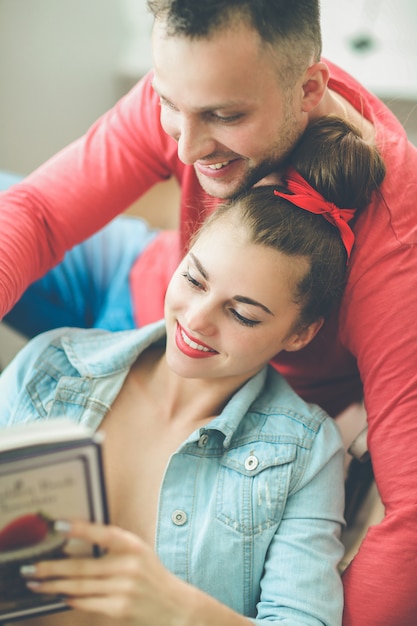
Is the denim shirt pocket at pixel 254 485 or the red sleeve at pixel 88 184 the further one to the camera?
the red sleeve at pixel 88 184

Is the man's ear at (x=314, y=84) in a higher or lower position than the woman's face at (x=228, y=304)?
higher

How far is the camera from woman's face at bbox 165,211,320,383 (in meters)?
1.06

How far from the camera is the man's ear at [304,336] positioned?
3.91 ft

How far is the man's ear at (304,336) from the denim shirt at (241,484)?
0.09 metres

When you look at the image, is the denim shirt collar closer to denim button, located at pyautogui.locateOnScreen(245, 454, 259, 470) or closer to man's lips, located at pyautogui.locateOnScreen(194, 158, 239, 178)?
denim button, located at pyautogui.locateOnScreen(245, 454, 259, 470)

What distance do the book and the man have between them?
1.69 feet

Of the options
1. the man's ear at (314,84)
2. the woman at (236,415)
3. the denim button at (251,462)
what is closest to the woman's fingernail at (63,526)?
the woman at (236,415)

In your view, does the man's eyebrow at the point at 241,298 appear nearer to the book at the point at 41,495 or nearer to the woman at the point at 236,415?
the woman at the point at 236,415

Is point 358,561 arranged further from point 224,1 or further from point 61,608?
point 224,1

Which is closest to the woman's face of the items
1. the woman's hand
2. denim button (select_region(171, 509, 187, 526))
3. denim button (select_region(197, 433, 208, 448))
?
denim button (select_region(197, 433, 208, 448))

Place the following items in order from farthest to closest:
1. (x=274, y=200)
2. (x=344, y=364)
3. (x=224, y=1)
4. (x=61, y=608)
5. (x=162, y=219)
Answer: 1. (x=162, y=219)
2. (x=344, y=364)
3. (x=274, y=200)
4. (x=224, y=1)
5. (x=61, y=608)

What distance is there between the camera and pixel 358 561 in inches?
43.3

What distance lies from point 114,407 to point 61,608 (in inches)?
16.4

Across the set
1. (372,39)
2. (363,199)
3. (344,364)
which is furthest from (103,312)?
(372,39)
